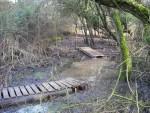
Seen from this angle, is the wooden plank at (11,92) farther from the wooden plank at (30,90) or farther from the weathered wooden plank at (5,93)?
the wooden plank at (30,90)

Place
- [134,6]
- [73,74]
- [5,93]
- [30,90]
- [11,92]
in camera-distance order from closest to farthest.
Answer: [134,6] → [5,93] → [11,92] → [30,90] → [73,74]

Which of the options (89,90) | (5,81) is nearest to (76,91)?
(89,90)

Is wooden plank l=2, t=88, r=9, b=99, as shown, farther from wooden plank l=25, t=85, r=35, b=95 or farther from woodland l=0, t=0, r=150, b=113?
wooden plank l=25, t=85, r=35, b=95

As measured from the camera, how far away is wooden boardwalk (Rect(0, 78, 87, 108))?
791cm

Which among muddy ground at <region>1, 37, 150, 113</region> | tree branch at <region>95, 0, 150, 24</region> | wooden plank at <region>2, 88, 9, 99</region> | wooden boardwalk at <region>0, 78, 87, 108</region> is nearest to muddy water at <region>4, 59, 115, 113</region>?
muddy ground at <region>1, 37, 150, 113</region>

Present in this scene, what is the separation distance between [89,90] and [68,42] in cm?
905

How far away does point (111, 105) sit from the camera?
15.8ft

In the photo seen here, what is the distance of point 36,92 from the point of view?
8.43 m

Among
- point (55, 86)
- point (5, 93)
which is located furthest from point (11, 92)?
point (55, 86)

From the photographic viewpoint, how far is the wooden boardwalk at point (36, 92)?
791 cm

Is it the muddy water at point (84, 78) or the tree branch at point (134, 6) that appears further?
the muddy water at point (84, 78)

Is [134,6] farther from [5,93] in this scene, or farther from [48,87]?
[5,93]

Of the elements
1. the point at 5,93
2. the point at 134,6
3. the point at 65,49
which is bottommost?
the point at 5,93

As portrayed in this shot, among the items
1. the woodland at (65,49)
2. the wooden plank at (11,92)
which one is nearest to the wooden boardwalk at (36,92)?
the wooden plank at (11,92)
